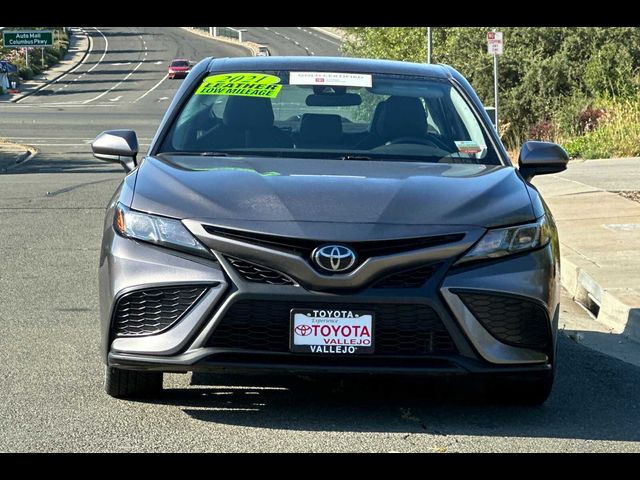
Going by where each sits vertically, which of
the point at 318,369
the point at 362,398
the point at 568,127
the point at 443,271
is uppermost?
the point at 443,271

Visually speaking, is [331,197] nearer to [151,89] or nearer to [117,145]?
[117,145]

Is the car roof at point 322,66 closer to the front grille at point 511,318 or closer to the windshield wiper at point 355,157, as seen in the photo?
the windshield wiper at point 355,157

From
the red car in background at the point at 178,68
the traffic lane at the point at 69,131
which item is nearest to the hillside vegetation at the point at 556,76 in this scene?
the traffic lane at the point at 69,131

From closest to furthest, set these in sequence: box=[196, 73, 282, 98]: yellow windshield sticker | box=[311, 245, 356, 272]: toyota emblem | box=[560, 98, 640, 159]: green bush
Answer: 1. box=[311, 245, 356, 272]: toyota emblem
2. box=[196, 73, 282, 98]: yellow windshield sticker
3. box=[560, 98, 640, 159]: green bush

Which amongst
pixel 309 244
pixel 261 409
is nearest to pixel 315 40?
pixel 261 409

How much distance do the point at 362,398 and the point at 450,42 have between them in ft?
94.9

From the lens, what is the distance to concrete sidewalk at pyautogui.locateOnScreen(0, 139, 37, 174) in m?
26.3

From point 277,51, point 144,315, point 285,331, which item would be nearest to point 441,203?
point 285,331

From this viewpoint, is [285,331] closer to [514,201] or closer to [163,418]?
[163,418]

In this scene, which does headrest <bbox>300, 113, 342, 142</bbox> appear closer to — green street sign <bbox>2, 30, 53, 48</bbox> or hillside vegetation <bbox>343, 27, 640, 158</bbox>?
hillside vegetation <bbox>343, 27, 640, 158</bbox>

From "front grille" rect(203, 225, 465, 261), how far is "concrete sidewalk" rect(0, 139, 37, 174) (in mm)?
20128

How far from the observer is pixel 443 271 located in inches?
205

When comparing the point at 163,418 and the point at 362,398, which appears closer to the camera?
the point at 163,418

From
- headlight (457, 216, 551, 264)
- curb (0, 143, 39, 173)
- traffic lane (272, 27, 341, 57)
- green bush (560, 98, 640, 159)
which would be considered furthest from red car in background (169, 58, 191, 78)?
headlight (457, 216, 551, 264)
